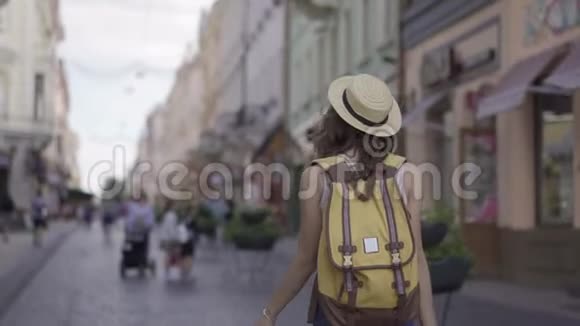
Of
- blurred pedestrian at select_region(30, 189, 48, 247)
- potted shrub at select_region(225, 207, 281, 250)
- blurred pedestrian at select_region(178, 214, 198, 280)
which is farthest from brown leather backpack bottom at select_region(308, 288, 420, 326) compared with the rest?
blurred pedestrian at select_region(30, 189, 48, 247)

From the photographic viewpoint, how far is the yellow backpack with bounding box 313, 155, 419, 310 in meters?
2.99

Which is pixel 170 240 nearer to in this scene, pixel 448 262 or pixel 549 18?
pixel 549 18

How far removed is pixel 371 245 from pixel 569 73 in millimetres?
9505

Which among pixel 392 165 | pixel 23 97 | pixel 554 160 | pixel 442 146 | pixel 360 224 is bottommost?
pixel 360 224

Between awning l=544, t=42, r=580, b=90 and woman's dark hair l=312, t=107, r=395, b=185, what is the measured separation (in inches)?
340

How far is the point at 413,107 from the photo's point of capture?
66.2ft

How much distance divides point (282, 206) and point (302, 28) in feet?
21.5

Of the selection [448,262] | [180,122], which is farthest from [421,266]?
[180,122]

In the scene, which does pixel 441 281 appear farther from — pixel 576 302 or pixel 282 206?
pixel 282 206

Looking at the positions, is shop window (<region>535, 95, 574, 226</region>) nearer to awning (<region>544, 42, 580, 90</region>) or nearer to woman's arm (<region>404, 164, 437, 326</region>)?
awning (<region>544, 42, 580, 90</region>)

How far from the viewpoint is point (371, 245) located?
2998 mm

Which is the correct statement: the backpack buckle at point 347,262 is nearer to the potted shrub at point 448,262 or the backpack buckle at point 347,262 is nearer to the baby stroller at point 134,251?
the potted shrub at point 448,262

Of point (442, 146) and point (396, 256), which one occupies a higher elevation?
point (442, 146)

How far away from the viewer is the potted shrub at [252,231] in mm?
16203
